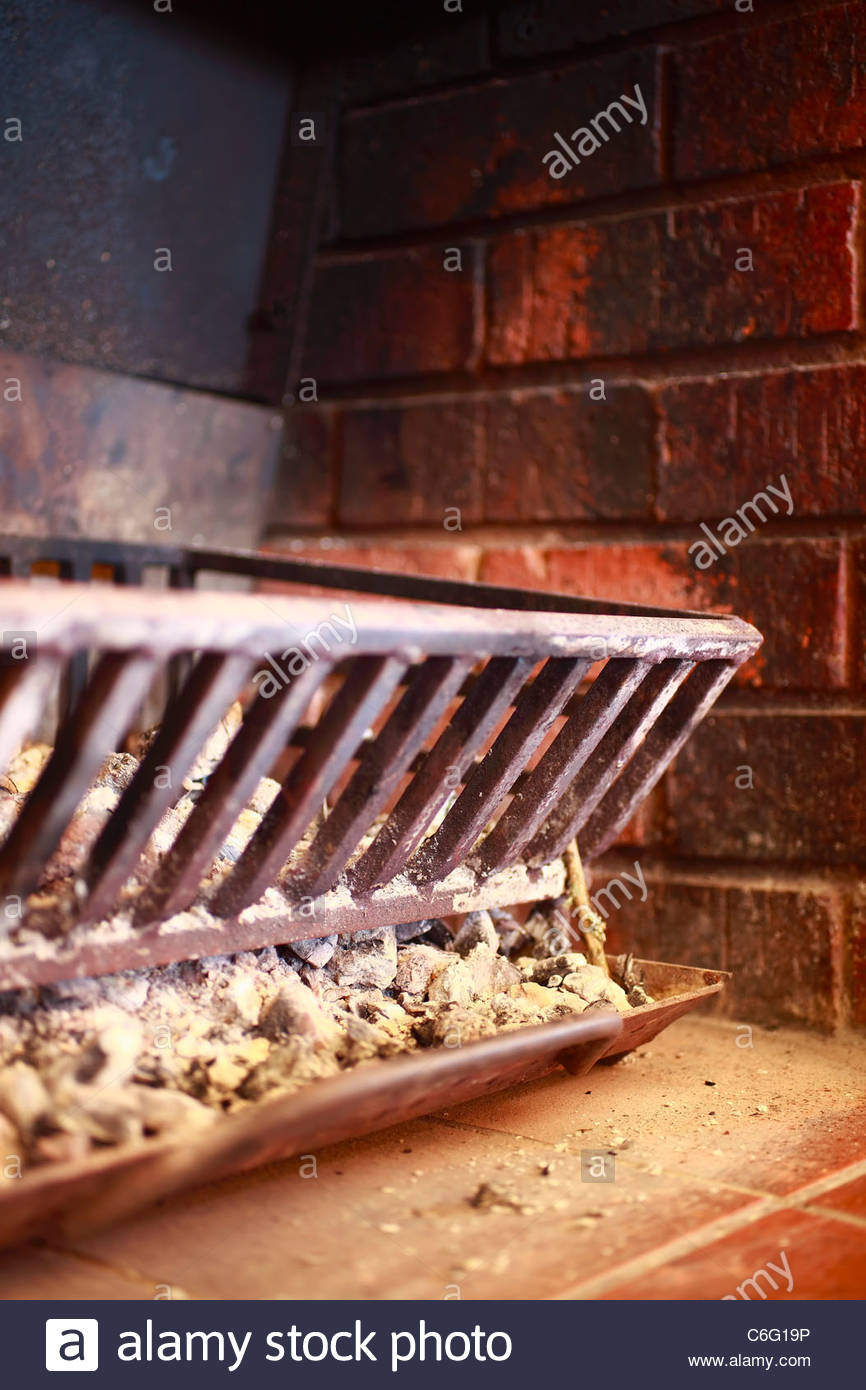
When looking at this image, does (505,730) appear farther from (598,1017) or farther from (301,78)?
(301,78)

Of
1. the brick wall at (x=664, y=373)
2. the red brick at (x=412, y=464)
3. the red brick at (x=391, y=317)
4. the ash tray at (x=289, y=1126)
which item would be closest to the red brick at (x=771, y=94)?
the brick wall at (x=664, y=373)

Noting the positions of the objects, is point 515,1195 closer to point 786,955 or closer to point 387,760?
point 387,760

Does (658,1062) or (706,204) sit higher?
(706,204)

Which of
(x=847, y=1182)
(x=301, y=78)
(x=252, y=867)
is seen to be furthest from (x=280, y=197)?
(x=847, y=1182)

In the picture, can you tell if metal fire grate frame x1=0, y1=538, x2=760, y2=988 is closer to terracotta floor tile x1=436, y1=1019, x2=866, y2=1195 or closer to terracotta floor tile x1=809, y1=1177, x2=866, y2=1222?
terracotta floor tile x1=436, y1=1019, x2=866, y2=1195

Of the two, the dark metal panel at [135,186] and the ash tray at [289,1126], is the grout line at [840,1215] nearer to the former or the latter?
the ash tray at [289,1126]
